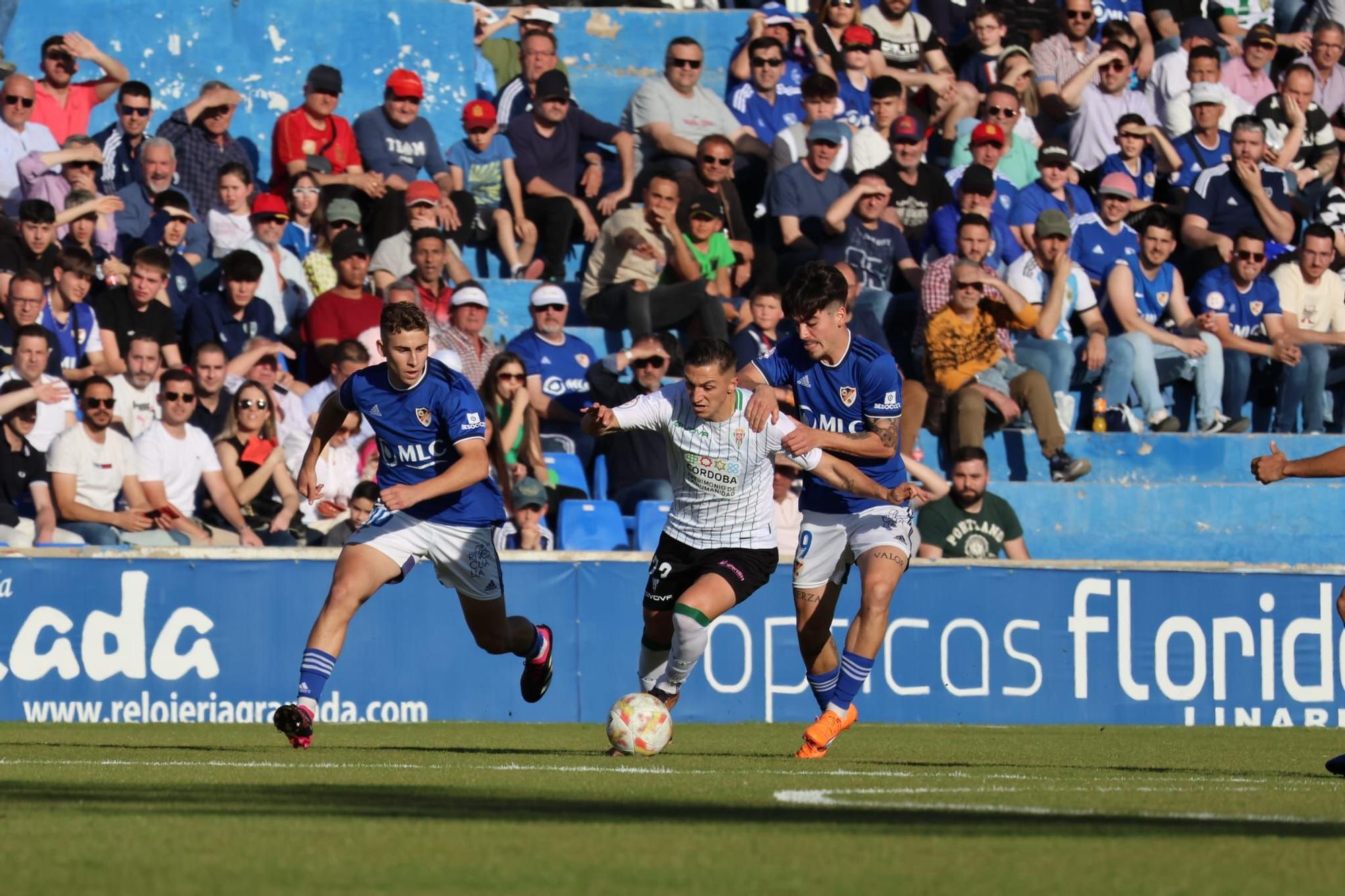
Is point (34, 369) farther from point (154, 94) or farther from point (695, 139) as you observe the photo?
point (695, 139)

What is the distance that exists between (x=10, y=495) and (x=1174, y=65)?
43.8ft

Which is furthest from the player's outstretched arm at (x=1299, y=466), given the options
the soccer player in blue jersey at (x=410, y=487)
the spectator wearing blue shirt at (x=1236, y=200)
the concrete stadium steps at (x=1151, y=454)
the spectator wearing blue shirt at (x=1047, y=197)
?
the spectator wearing blue shirt at (x=1236, y=200)

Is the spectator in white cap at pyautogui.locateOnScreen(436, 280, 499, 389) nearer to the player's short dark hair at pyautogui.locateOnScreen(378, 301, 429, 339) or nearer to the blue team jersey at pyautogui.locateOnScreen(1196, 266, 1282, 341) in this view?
the player's short dark hair at pyautogui.locateOnScreen(378, 301, 429, 339)

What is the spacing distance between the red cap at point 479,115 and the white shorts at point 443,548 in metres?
9.16

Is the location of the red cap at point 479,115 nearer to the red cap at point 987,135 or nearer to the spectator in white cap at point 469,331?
the spectator in white cap at point 469,331

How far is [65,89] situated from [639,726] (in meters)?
10.6

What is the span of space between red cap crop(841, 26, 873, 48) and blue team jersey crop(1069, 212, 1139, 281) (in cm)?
287

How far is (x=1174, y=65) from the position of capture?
2234 cm

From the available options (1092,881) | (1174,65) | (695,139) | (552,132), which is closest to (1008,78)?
(1174,65)

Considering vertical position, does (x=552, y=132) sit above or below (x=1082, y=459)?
above

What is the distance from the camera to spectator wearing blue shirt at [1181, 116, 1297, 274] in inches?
812

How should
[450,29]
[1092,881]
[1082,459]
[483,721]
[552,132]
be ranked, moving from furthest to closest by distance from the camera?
[450,29]
[552,132]
[1082,459]
[483,721]
[1092,881]

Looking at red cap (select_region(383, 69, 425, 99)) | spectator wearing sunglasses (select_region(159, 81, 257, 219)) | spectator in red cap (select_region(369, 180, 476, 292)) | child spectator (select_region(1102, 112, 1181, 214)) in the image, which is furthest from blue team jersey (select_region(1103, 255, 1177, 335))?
spectator wearing sunglasses (select_region(159, 81, 257, 219))

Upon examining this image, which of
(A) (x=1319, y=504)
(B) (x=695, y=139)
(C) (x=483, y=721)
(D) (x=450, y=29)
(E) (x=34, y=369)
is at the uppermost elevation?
(D) (x=450, y=29)
